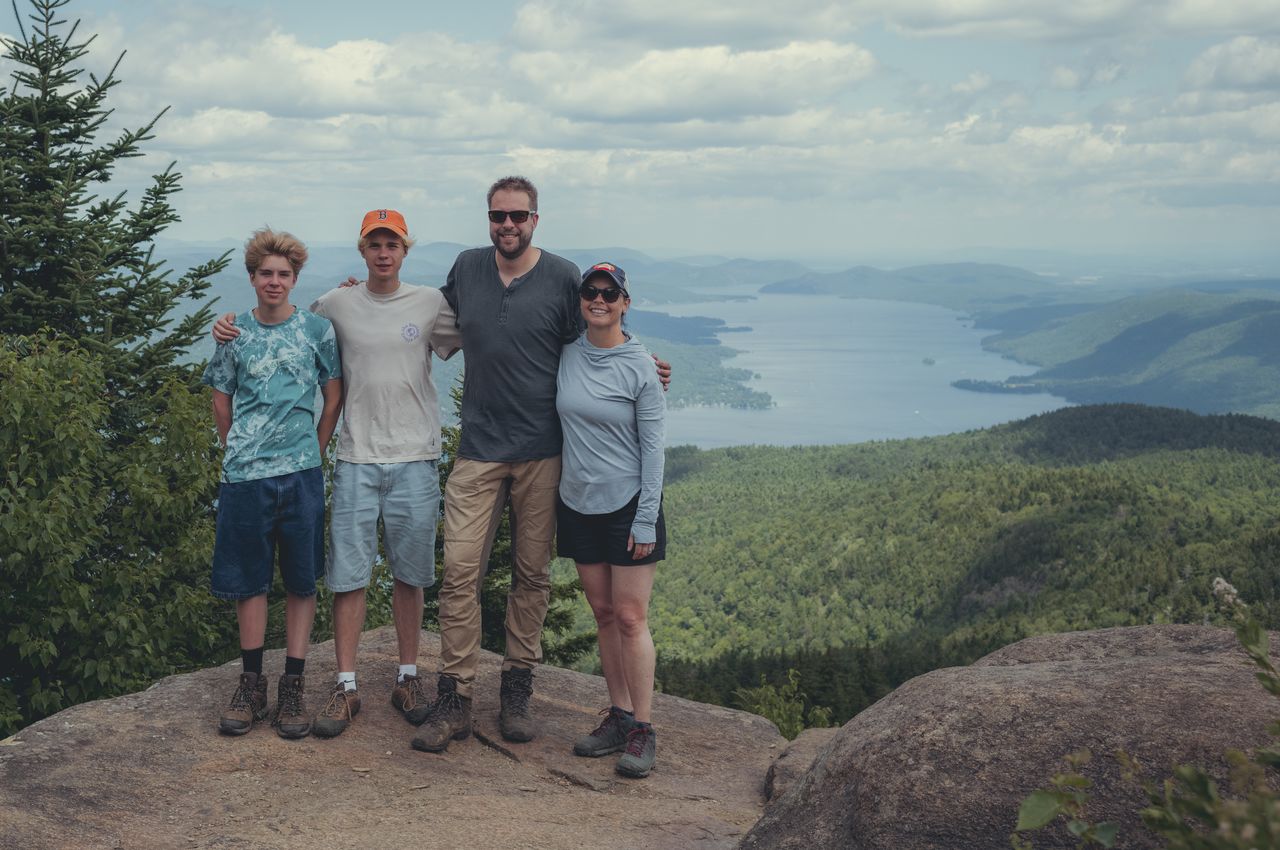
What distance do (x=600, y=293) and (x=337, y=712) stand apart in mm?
3324

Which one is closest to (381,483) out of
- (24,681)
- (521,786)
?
(521,786)

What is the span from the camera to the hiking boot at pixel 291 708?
714 centimetres

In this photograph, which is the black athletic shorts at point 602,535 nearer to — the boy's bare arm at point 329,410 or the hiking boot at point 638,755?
the hiking boot at point 638,755

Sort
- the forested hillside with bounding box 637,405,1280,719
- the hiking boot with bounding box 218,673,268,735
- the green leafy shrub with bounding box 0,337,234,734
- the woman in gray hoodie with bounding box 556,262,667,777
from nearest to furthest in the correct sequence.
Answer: the woman in gray hoodie with bounding box 556,262,667,777 → the hiking boot with bounding box 218,673,268,735 → the green leafy shrub with bounding box 0,337,234,734 → the forested hillside with bounding box 637,405,1280,719

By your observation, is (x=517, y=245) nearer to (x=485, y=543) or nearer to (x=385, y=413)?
(x=385, y=413)

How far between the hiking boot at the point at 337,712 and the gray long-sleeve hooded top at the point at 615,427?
7.35 feet

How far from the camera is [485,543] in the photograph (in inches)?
280

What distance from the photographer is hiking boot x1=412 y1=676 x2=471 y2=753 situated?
281 inches

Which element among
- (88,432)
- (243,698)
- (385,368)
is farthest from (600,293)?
(88,432)

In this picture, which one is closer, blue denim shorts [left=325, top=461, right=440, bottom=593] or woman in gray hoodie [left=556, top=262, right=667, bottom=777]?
woman in gray hoodie [left=556, top=262, right=667, bottom=777]

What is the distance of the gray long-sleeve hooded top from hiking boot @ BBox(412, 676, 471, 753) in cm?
172

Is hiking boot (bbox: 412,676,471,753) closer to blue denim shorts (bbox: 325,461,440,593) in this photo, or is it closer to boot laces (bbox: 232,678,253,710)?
blue denim shorts (bbox: 325,461,440,593)

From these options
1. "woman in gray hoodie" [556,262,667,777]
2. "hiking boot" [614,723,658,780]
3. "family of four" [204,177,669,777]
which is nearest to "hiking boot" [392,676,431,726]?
"family of four" [204,177,669,777]

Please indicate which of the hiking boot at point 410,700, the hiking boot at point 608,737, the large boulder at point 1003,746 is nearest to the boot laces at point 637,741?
the hiking boot at point 608,737
